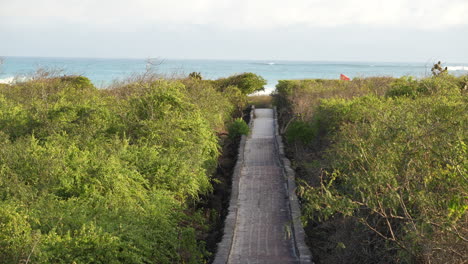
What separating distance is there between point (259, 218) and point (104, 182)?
410 cm

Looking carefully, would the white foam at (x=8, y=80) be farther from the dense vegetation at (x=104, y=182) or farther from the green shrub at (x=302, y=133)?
the green shrub at (x=302, y=133)

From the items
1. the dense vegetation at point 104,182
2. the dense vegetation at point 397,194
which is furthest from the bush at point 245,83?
the dense vegetation at point 397,194

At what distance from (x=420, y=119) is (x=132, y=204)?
571cm

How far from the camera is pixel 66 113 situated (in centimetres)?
1345

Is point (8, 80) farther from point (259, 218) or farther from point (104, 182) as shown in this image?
point (104, 182)

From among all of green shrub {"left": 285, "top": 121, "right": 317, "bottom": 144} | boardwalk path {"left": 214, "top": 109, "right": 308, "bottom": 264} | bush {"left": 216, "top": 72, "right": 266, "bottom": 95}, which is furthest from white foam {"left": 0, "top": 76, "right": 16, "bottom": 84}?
green shrub {"left": 285, "top": 121, "right": 317, "bottom": 144}

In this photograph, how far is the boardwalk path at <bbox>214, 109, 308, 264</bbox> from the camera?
9.63 metres

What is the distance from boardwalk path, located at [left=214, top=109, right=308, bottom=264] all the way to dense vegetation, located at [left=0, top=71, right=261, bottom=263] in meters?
0.74

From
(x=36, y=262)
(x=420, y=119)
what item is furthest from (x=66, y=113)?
(x=420, y=119)

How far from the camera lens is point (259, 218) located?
11938 millimetres

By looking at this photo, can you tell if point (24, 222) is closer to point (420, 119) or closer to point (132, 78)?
point (420, 119)

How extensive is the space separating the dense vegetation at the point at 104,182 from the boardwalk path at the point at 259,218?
739 millimetres

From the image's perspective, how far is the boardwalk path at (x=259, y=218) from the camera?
9633 millimetres

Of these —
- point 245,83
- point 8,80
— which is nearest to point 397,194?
point 245,83
